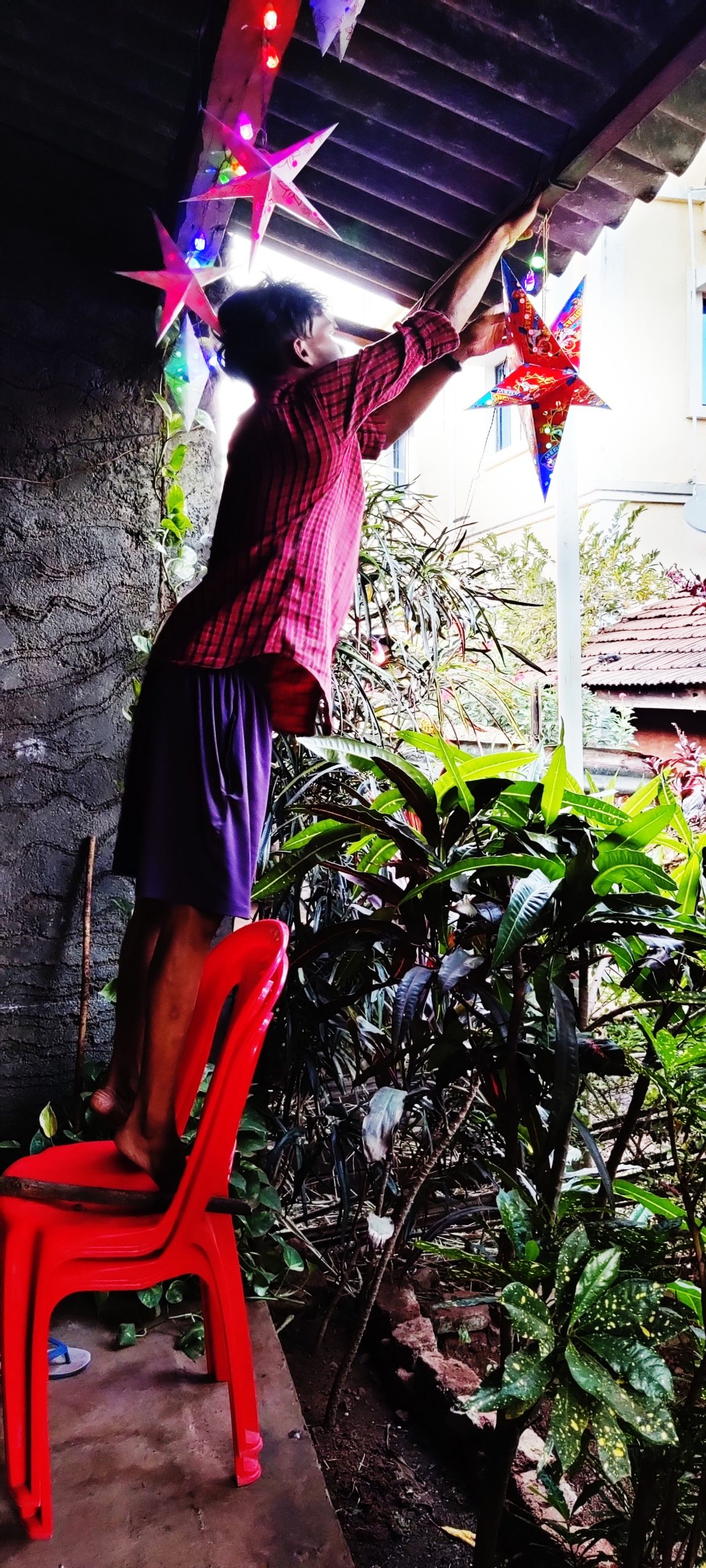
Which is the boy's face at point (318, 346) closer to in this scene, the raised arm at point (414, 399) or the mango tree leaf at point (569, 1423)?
the raised arm at point (414, 399)

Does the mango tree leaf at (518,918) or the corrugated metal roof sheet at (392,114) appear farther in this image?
the corrugated metal roof sheet at (392,114)

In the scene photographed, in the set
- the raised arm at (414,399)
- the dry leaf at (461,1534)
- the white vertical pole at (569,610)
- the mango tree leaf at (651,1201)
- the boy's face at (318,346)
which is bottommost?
the dry leaf at (461,1534)

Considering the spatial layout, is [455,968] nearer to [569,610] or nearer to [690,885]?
[690,885]

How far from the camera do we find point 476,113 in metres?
1.89

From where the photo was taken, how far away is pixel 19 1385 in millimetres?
1223

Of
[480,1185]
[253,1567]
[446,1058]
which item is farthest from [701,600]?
[253,1567]

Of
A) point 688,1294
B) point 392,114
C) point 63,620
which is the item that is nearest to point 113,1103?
point 688,1294

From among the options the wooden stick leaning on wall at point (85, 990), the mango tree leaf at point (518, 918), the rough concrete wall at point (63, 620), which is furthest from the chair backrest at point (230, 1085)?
the rough concrete wall at point (63, 620)

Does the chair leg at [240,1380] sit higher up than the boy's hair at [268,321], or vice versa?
the boy's hair at [268,321]

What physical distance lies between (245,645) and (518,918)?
67cm

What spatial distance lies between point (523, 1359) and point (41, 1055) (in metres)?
1.67

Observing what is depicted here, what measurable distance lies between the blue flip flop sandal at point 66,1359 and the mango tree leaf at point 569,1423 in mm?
1070

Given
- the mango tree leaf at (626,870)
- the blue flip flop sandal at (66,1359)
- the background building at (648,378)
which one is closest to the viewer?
the mango tree leaf at (626,870)

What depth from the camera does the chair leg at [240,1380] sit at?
1.32 meters
